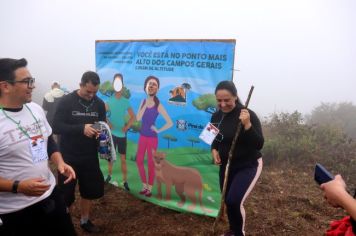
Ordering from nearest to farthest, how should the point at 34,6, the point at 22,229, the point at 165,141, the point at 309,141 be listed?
1. the point at 22,229
2. the point at 165,141
3. the point at 309,141
4. the point at 34,6

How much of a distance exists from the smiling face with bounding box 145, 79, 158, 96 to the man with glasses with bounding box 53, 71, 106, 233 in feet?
3.02

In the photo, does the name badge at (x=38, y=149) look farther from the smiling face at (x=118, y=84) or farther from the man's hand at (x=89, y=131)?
the smiling face at (x=118, y=84)

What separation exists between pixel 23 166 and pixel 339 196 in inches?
84.5

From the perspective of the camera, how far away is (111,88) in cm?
531

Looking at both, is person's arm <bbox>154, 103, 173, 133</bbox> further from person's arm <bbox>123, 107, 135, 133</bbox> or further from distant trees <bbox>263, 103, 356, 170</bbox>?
distant trees <bbox>263, 103, 356, 170</bbox>

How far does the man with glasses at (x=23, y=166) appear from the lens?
238 cm

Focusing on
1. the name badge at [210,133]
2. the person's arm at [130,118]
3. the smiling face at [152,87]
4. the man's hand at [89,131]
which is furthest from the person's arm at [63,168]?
the person's arm at [130,118]

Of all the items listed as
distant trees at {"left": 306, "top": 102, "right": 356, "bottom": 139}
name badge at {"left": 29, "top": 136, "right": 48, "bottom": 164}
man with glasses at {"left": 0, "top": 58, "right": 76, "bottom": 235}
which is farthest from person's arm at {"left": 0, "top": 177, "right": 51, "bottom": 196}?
distant trees at {"left": 306, "top": 102, "right": 356, "bottom": 139}

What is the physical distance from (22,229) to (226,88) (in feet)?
7.39

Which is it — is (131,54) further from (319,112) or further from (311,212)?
(319,112)

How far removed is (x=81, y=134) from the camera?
382 centimetres

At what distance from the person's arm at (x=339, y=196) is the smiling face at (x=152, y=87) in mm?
3219

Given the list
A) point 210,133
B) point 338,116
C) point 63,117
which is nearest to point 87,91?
point 63,117

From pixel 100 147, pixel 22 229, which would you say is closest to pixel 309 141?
pixel 100 147
